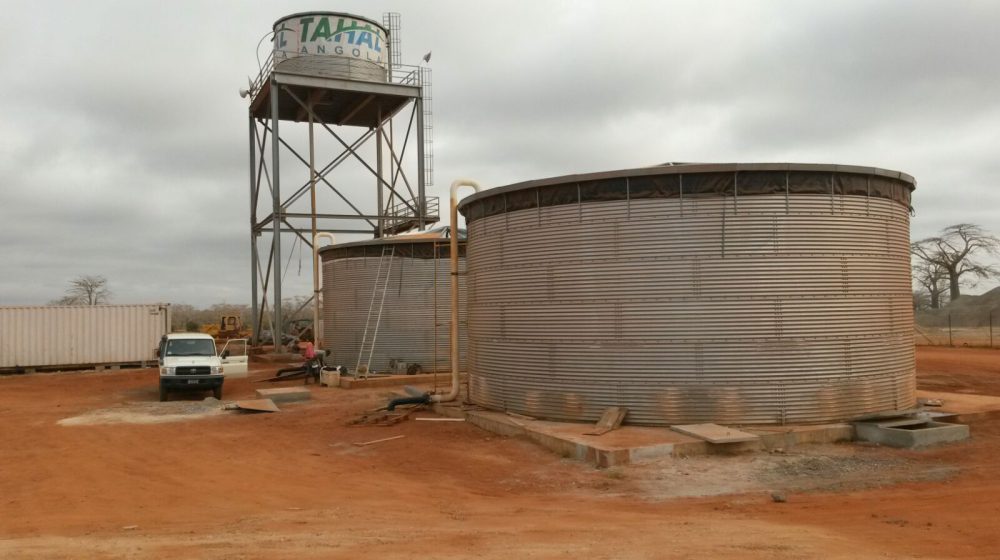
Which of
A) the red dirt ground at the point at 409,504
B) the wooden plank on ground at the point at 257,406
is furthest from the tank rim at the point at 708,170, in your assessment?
the wooden plank on ground at the point at 257,406

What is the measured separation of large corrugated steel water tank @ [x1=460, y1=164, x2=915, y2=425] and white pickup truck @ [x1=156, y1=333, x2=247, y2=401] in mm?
11468

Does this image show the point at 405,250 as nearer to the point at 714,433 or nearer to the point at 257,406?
the point at 257,406

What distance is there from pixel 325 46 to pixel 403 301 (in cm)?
1600

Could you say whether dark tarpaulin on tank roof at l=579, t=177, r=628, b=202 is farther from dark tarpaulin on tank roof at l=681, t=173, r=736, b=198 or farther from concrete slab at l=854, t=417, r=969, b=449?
concrete slab at l=854, t=417, r=969, b=449

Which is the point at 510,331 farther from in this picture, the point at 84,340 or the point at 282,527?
the point at 84,340

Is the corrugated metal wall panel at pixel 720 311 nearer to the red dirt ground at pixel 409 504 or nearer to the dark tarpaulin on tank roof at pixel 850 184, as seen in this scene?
the dark tarpaulin on tank roof at pixel 850 184

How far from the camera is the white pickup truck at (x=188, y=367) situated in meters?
21.3

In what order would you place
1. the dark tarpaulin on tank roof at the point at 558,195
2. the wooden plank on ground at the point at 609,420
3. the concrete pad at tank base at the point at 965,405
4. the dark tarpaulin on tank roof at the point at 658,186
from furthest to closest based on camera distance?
1. the dark tarpaulin on tank roof at the point at 558,195
2. the concrete pad at tank base at the point at 965,405
3. the dark tarpaulin on tank roof at the point at 658,186
4. the wooden plank on ground at the point at 609,420

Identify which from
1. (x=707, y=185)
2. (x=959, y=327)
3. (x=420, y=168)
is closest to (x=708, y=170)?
(x=707, y=185)

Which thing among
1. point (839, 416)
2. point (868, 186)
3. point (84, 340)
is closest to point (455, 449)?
point (839, 416)

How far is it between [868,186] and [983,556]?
9.62 metres

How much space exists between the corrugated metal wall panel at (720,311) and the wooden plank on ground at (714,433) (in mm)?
425

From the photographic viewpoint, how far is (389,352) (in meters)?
27.1

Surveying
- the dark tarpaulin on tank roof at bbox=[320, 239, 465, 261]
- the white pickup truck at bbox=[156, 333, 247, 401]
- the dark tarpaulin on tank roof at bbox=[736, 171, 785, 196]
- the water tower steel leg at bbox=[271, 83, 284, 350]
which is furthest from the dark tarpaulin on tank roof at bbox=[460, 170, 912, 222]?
the water tower steel leg at bbox=[271, 83, 284, 350]
